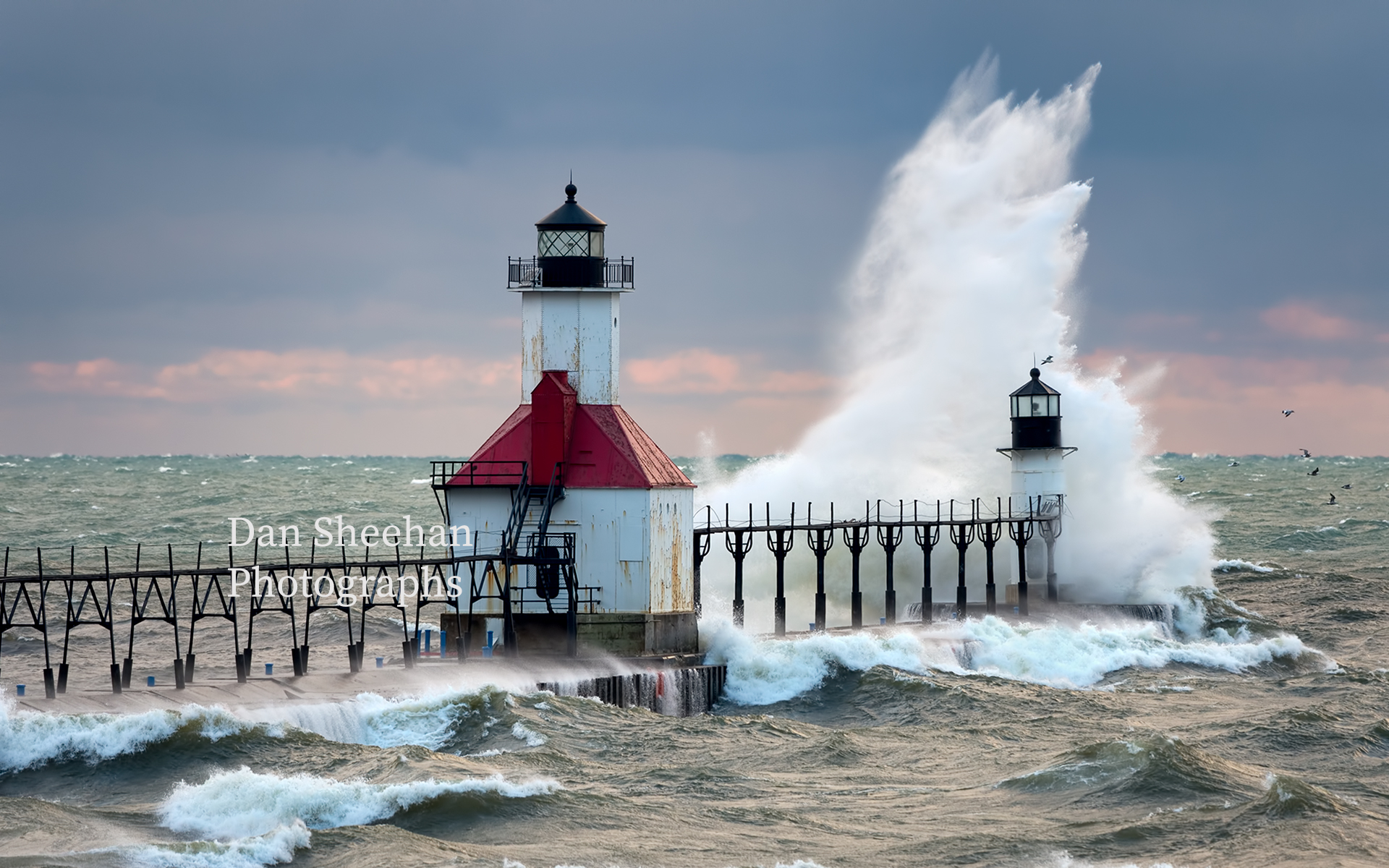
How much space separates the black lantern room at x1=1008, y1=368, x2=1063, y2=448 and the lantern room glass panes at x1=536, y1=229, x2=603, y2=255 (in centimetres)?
1707

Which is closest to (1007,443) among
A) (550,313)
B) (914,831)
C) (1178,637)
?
(1178,637)

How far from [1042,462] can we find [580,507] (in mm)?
18887

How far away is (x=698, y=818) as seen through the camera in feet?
75.1

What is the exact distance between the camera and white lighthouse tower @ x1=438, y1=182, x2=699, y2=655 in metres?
34.2

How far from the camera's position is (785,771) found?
26.7m

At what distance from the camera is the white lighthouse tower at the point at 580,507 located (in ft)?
112

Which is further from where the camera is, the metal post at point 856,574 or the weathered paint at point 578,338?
the metal post at point 856,574

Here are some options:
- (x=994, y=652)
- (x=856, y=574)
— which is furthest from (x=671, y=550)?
(x=856, y=574)

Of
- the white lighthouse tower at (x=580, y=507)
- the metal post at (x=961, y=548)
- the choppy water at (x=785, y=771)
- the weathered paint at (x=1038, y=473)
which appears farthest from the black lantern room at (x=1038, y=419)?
the white lighthouse tower at (x=580, y=507)

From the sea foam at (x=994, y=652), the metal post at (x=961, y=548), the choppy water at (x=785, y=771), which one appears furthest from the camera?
the metal post at (x=961, y=548)

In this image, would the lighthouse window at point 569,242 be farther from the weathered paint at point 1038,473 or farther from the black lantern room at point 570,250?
the weathered paint at point 1038,473

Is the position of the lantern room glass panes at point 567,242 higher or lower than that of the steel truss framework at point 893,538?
higher

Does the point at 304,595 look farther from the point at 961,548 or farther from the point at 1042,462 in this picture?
the point at 1042,462

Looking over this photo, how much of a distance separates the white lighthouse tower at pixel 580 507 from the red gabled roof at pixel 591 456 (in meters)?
0.03
